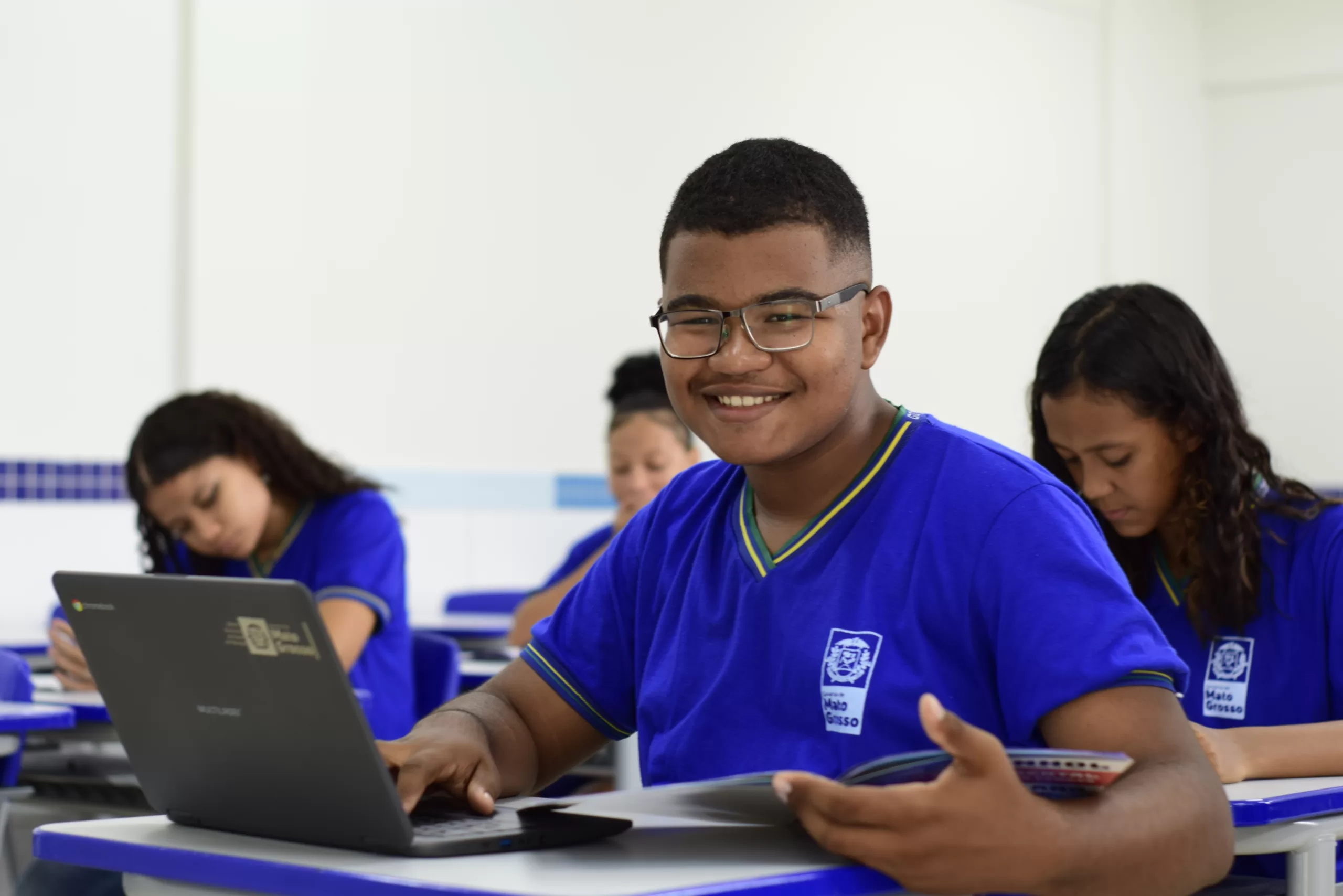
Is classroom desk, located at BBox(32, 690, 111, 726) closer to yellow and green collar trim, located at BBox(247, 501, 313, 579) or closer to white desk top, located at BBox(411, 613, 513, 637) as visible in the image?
yellow and green collar trim, located at BBox(247, 501, 313, 579)

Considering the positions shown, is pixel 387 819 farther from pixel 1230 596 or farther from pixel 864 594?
pixel 1230 596

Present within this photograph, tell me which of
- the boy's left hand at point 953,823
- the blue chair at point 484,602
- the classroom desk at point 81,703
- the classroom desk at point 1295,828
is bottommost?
the blue chair at point 484,602

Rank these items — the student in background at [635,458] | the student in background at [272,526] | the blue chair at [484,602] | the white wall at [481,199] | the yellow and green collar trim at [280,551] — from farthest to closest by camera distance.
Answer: the blue chair at [484,602], the white wall at [481,199], the student in background at [635,458], the yellow and green collar trim at [280,551], the student in background at [272,526]

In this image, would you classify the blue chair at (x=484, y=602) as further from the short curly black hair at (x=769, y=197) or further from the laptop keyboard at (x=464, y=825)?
the laptop keyboard at (x=464, y=825)

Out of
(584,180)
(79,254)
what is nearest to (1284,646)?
(79,254)

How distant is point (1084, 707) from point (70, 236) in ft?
13.7

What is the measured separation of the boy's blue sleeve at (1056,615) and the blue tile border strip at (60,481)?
372 cm

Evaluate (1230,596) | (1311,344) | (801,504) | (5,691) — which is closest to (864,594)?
(801,504)

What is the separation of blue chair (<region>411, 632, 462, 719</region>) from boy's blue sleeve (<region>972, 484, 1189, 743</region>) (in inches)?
80.4

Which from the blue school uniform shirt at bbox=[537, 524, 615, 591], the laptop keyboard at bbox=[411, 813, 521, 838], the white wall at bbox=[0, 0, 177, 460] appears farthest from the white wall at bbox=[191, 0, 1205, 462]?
the laptop keyboard at bbox=[411, 813, 521, 838]

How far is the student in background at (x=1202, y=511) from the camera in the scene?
6.98 ft

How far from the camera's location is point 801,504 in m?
1.57

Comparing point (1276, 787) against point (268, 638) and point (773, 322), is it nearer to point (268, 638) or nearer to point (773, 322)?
point (773, 322)

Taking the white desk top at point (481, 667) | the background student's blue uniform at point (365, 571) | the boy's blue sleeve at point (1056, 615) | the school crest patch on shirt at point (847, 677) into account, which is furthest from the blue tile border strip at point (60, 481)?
the boy's blue sleeve at point (1056, 615)
